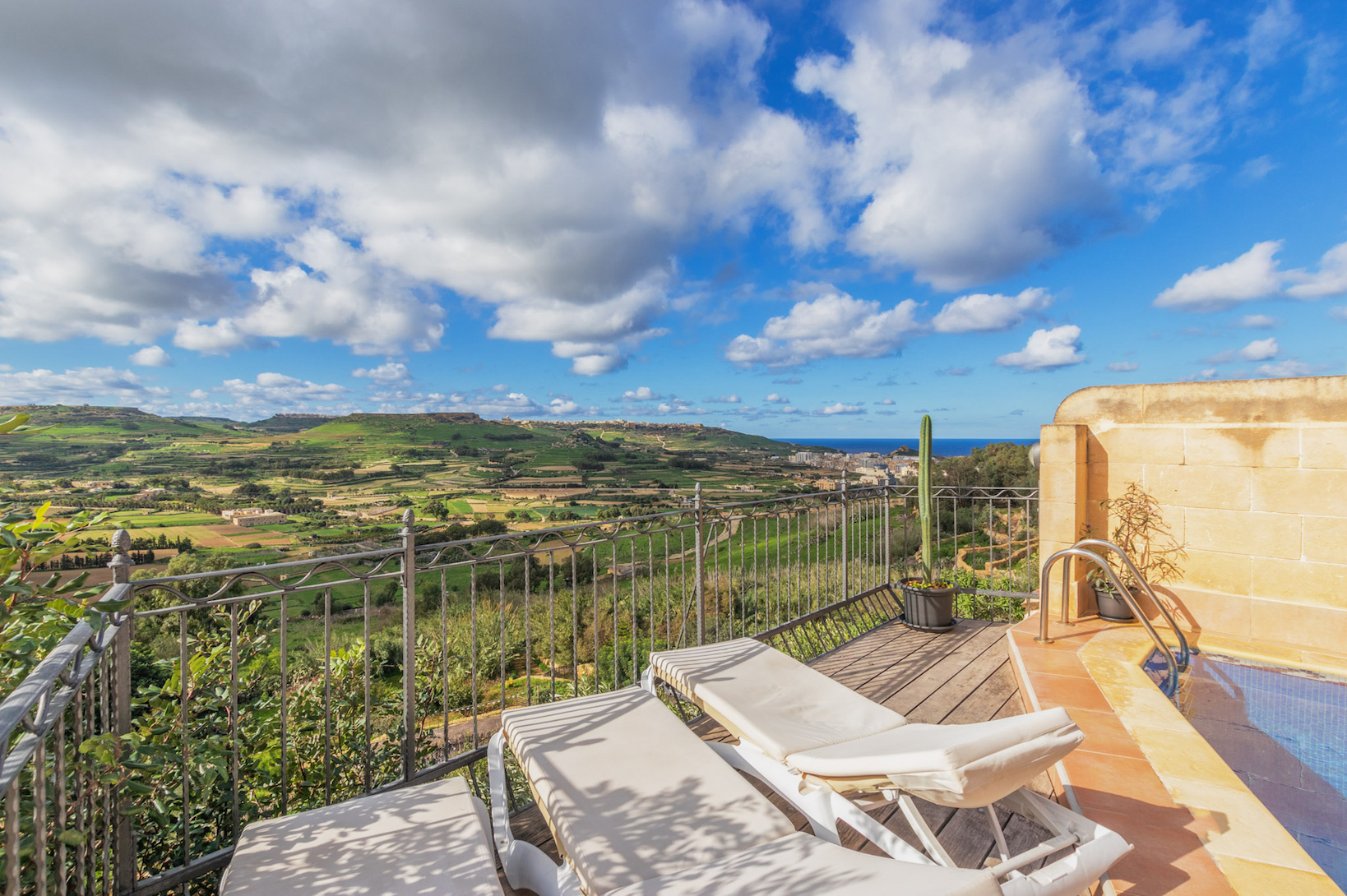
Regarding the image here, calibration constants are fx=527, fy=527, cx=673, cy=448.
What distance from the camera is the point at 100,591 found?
169 cm

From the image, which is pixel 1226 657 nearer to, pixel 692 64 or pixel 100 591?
pixel 100 591

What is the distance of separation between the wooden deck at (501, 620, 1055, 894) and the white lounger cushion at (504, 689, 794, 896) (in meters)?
0.49

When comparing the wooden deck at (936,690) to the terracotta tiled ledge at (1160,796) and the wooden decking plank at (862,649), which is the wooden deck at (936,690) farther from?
the terracotta tiled ledge at (1160,796)

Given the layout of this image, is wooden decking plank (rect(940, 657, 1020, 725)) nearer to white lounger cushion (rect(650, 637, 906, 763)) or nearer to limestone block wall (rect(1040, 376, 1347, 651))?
white lounger cushion (rect(650, 637, 906, 763))

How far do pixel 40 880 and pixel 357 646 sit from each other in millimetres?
2151

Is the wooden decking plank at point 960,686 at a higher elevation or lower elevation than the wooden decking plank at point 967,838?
lower

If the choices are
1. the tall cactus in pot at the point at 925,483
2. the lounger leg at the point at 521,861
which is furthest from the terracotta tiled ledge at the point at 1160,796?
the lounger leg at the point at 521,861

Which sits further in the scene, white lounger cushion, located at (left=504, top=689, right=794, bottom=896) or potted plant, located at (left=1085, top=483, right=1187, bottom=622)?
potted plant, located at (left=1085, top=483, right=1187, bottom=622)

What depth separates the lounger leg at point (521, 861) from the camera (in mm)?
1625

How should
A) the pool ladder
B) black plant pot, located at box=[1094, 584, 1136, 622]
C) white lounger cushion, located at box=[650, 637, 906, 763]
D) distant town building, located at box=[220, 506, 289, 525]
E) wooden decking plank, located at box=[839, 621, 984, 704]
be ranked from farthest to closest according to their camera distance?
distant town building, located at box=[220, 506, 289, 525]
black plant pot, located at box=[1094, 584, 1136, 622]
wooden decking plank, located at box=[839, 621, 984, 704]
the pool ladder
white lounger cushion, located at box=[650, 637, 906, 763]

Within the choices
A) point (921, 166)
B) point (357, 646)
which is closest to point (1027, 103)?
point (921, 166)

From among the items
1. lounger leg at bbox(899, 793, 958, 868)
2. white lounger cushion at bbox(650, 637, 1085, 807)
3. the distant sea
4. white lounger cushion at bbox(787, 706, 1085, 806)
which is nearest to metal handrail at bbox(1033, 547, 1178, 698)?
the distant sea

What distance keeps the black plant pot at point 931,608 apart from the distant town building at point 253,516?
60.0ft

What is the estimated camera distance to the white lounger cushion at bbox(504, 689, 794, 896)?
1.49 m
